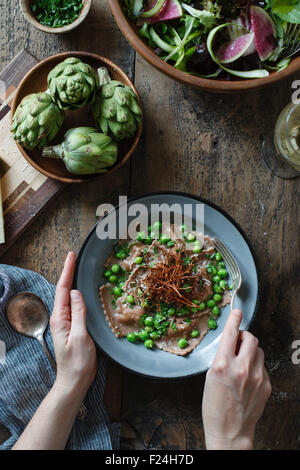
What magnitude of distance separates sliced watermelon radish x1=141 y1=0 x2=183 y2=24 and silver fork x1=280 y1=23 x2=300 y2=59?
1.28 feet

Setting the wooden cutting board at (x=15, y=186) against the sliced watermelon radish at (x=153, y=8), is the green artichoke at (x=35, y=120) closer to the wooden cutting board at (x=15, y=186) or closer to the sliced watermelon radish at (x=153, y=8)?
the wooden cutting board at (x=15, y=186)

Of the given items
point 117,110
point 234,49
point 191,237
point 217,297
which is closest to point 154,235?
point 191,237

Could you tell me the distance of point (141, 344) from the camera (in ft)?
6.10

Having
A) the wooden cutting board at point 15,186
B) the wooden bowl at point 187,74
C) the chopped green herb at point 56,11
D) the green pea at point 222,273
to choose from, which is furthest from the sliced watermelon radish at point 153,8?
the green pea at point 222,273

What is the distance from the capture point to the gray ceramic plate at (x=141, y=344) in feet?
5.90

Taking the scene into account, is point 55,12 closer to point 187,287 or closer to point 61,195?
point 61,195

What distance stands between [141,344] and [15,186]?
86 cm

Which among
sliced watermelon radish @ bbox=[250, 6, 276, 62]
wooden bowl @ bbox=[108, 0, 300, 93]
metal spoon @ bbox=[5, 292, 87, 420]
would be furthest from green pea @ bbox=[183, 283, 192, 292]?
sliced watermelon radish @ bbox=[250, 6, 276, 62]

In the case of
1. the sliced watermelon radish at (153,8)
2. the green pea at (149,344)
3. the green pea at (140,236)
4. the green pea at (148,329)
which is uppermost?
the sliced watermelon radish at (153,8)

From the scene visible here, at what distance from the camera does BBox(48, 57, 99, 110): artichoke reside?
160 centimetres

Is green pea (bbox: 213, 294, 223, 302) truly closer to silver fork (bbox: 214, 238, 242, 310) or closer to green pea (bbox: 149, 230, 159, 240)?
silver fork (bbox: 214, 238, 242, 310)

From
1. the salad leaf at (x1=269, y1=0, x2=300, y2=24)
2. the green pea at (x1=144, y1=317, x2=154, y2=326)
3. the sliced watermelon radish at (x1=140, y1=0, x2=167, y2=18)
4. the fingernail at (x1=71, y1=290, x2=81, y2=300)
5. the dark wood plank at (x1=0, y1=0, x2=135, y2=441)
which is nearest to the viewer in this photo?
the salad leaf at (x1=269, y1=0, x2=300, y2=24)

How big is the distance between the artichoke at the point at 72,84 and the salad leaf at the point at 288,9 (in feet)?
2.25
